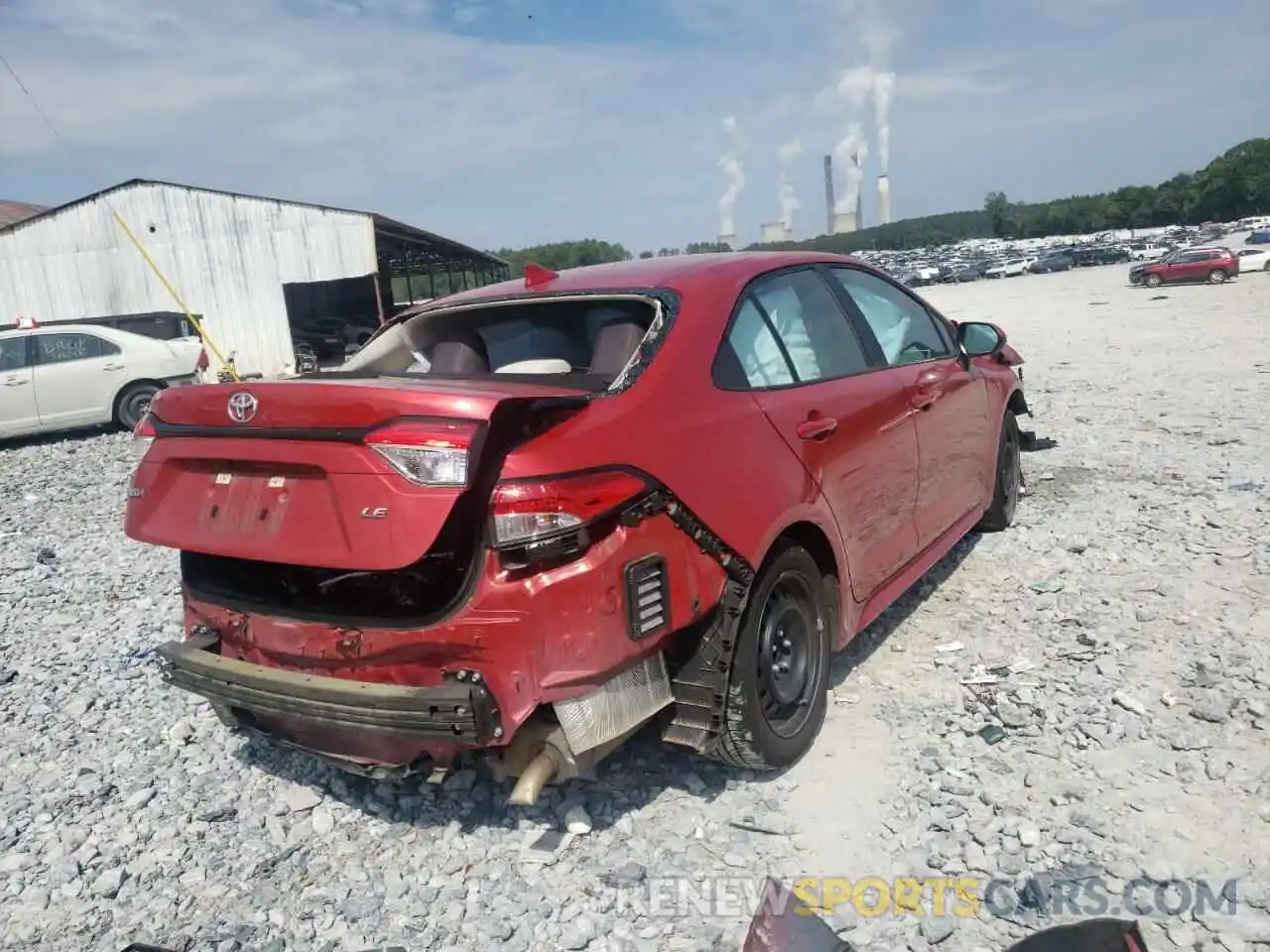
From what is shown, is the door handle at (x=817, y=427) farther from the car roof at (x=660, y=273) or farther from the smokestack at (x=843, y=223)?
the smokestack at (x=843, y=223)

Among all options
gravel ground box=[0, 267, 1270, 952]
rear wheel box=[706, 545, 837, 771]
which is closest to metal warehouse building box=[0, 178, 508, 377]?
gravel ground box=[0, 267, 1270, 952]

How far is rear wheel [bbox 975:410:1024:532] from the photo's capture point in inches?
212

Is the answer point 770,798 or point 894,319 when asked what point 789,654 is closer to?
point 770,798

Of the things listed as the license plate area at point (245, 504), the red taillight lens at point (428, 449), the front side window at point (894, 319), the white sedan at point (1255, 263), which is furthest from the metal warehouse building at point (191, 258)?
the white sedan at point (1255, 263)

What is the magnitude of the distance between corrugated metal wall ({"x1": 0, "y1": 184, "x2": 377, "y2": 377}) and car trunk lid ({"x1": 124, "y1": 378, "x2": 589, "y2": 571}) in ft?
65.4

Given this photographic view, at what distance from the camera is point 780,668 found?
10.4ft

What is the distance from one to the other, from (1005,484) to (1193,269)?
37.1 meters

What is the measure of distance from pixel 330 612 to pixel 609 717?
855mm

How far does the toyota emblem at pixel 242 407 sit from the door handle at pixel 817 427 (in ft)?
5.64

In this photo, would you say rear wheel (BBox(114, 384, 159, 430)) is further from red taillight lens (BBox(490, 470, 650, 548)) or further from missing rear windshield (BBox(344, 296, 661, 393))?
red taillight lens (BBox(490, 470, 650, 548))

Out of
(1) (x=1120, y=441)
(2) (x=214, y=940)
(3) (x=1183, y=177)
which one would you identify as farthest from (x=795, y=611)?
(3) (x=1183, y=177)

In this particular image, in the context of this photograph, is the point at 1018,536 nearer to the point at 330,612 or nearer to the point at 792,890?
the point at 792,890

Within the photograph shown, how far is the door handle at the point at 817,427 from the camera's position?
321 cm

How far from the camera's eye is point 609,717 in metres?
2.59
